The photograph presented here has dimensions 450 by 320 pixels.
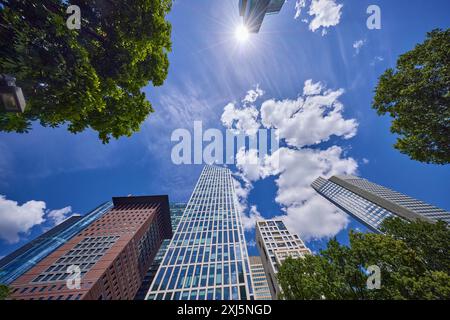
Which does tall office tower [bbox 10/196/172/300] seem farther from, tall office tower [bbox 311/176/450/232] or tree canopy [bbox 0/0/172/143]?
tall office tower [bbox 311/176/450/232]

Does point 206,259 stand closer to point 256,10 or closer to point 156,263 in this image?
point 156,263

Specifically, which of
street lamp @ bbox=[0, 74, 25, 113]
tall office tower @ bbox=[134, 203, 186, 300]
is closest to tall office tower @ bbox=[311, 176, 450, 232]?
tall office tower @ bbox=[134, 203, 186, 300]

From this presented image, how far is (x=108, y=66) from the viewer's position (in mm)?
7586

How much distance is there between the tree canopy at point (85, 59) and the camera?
5555 mm

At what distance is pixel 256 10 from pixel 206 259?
2267 inches

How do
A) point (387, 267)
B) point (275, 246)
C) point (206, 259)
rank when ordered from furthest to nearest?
1. point (275, 246)
2. point (206, 259)
3. point (387, 267)

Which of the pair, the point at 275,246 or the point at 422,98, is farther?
the point at 275,246

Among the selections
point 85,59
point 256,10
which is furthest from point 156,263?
point 256,10

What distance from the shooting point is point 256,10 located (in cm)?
3444

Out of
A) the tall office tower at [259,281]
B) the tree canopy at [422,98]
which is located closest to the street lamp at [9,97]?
the tree canopy at [422,98]

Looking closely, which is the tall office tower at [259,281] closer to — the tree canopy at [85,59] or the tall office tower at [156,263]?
the tall office tower at [156,263]

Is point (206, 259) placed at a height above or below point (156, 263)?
above

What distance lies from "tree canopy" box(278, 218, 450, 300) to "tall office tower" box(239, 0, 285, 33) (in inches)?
1545
